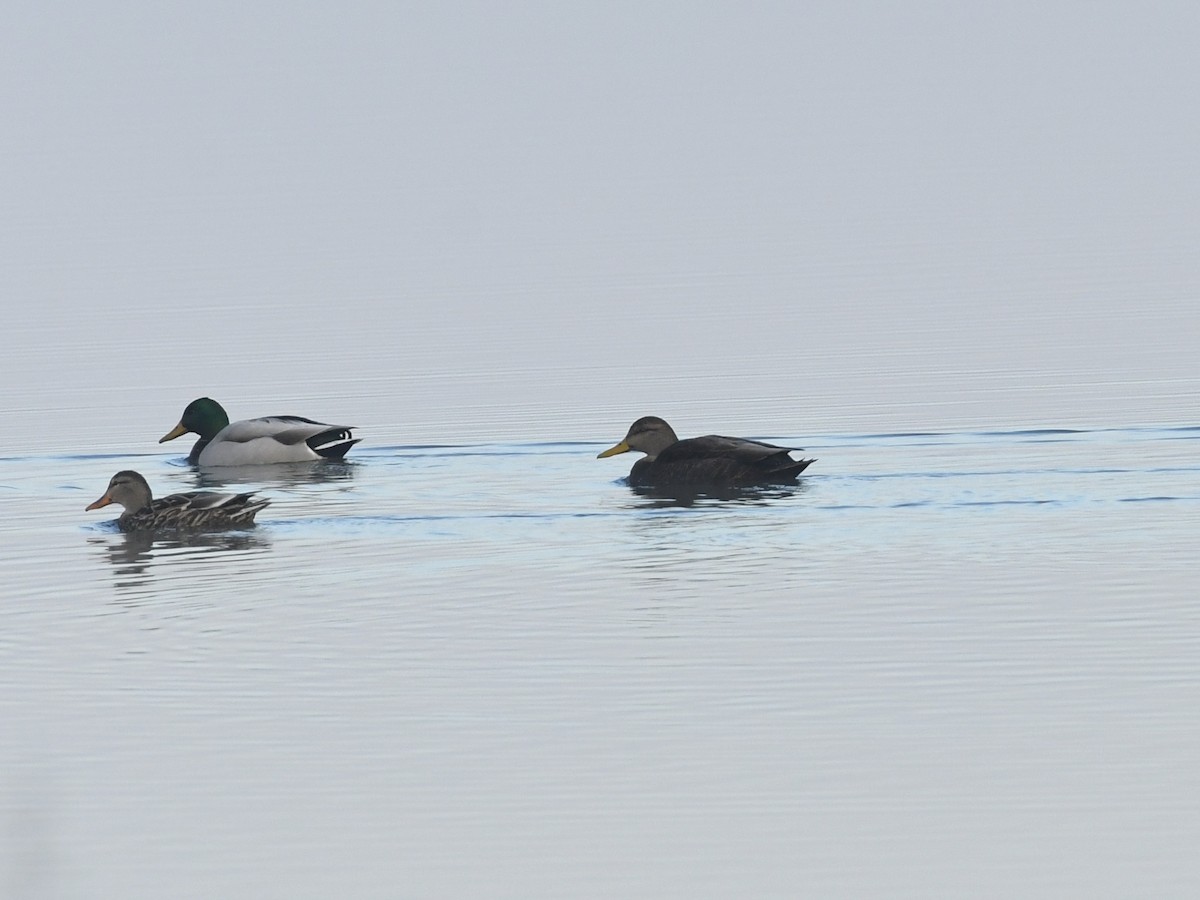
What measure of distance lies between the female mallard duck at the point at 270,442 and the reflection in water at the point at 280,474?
72mm

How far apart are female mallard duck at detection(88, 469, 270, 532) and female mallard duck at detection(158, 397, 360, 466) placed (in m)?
3.56

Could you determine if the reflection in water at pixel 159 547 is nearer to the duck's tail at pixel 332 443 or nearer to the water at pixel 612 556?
the water at pixel 612 556

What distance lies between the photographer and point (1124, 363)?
25.6 metres

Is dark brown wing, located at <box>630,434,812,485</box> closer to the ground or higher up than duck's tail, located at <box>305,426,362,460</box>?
closer to the ground

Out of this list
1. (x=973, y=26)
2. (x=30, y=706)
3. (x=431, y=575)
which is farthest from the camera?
(x=973, y=26)

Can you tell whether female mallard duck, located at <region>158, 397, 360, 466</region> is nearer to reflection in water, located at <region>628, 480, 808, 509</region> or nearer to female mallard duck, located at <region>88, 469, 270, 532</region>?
reflection in water, located at <region>628, 480, 808, 509</region>

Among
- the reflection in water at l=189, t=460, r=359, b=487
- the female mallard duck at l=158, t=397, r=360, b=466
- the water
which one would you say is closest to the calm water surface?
the water

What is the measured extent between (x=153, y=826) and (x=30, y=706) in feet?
7.57

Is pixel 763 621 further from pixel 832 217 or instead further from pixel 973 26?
pixel 973 26

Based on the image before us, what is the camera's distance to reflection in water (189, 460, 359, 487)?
21.3 metres

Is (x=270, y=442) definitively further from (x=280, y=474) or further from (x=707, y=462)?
(x=707, y=462)

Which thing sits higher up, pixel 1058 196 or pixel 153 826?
pixel 1058 196

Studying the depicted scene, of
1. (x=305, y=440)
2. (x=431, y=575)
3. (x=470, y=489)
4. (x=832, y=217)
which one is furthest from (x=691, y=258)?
(x=431, y=575)

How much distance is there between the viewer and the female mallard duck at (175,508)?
1811 centimetres
